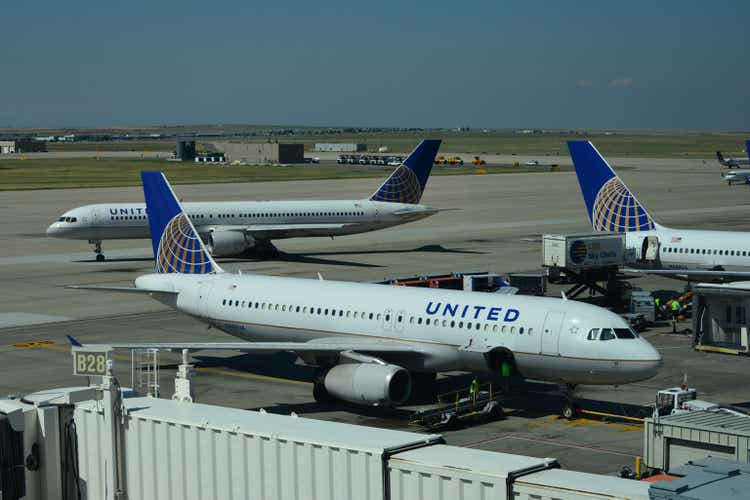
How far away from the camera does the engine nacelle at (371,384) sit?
1183 inches

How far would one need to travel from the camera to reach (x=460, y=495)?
1484 centimetres

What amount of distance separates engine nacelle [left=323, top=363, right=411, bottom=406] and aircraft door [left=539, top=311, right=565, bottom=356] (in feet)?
13.3

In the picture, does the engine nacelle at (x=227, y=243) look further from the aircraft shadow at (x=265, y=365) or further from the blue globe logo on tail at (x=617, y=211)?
the aircraft shadow at (x=265, y=365)

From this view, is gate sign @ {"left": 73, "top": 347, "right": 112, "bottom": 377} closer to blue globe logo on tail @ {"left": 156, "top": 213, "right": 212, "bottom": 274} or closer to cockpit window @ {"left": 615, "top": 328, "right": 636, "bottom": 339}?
cockpit window @ {"left": 615, "top": 328, "right": 636, "bottom": 339}

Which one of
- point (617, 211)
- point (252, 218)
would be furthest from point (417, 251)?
point (617, 211)

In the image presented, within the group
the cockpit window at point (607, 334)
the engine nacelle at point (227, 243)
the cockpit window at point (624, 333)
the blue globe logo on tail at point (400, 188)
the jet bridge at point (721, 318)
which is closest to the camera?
the cockpit window at point (607, 334)

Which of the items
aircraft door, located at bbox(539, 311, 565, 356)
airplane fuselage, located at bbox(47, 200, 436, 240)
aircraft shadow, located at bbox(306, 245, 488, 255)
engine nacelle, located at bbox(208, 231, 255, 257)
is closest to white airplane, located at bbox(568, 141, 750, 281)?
aircraft shadow, located at bbox(306, 245, 488, 255)

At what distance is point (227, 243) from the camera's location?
2692 inches

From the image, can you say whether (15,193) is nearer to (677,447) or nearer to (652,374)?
(652,374)

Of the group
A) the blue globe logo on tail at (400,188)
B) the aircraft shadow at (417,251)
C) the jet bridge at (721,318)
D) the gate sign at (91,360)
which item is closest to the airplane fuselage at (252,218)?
the blue globe logo on tail at (400,188)

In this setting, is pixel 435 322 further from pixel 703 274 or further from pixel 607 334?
pixel 703 274

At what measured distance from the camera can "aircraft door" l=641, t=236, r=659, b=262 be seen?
2144 inches

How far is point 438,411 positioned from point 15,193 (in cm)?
11016

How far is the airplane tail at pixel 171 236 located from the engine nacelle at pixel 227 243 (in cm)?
2624
